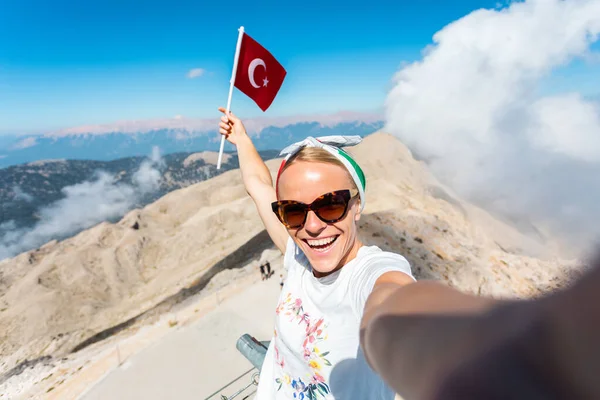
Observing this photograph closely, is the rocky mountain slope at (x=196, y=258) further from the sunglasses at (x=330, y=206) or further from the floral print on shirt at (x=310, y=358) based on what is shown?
the sunglasses at (x=330, y=206)

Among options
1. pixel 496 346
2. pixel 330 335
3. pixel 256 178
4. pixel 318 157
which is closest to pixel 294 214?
pixel 318 157

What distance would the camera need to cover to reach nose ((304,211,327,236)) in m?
1.91

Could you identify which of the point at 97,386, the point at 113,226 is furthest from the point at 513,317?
the point at 113,226

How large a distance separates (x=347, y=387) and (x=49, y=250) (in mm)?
49901

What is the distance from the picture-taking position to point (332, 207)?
195 centimetres

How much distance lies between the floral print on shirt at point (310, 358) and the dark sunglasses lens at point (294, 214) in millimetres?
496

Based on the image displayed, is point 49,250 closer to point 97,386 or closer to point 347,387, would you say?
point 97,386

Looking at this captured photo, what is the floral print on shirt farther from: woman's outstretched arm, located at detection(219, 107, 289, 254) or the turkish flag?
the turkish flag

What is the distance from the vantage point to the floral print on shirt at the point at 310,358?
179 centimetres

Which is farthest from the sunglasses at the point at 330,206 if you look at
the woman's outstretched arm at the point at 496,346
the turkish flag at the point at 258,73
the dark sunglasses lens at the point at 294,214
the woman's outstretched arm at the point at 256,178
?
the turkish flag at the point at 258,73

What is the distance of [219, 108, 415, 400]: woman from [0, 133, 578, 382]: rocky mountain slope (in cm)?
1138

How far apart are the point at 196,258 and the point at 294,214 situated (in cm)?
2907

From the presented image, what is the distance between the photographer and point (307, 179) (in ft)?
6.34

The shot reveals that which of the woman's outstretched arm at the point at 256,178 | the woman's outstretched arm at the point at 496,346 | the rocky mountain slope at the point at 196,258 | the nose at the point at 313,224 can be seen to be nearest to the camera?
the woman's outstretched arm at the point at 496,346
